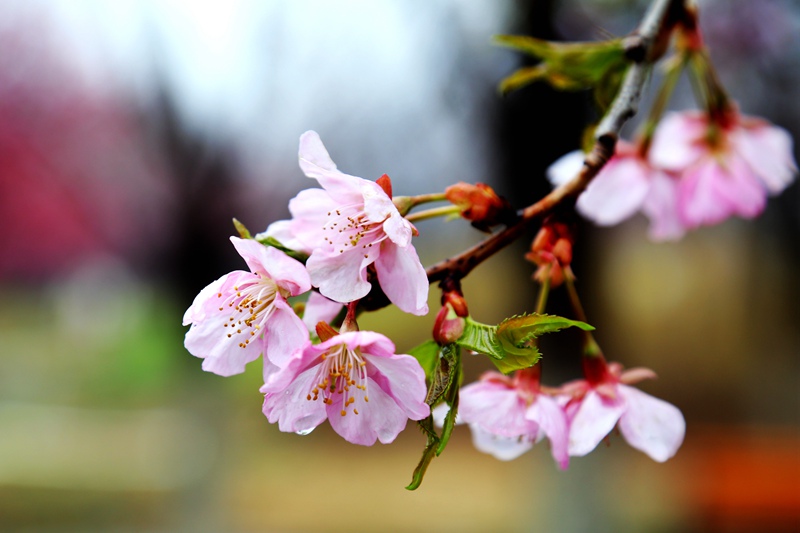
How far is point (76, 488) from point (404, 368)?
18.3 ft

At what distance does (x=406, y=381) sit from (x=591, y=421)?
24cm

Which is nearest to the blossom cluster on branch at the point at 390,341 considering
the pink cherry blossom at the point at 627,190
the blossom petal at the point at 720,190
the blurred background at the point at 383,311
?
the pink cherry blossom at the point at 627,190

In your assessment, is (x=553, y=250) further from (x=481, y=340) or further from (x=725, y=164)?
(x=725, y=164)

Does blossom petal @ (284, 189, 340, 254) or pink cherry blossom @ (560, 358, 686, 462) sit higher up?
A: blossom petal @ (284, 189, 340, 254)

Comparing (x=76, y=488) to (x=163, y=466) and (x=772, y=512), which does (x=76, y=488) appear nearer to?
(x=163, y=466)

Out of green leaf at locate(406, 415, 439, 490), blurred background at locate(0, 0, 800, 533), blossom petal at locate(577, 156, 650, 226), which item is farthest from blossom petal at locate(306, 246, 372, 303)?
blurred background at locate(0, 0, 800, 533)

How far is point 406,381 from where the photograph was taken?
52 centimetres

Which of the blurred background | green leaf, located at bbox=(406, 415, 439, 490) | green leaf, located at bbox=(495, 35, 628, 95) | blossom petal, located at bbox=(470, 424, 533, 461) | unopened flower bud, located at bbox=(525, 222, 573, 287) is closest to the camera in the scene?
green leaf, located at bbox=(406, 415, 439, 490)

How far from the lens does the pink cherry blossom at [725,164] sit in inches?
42.6

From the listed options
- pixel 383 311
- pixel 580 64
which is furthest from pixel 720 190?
pixel 383 311

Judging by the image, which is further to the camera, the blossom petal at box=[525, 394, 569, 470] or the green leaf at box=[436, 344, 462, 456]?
the blossom petal at box=[525, 394, 569, 470]

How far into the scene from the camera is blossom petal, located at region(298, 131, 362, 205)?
0.57m

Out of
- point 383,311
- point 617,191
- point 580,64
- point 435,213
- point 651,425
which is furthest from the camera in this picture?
point 383,311

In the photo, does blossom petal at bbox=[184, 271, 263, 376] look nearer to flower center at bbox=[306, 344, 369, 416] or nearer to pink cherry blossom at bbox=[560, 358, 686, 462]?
flower center at bbox=[306, 344, 369, 416]
